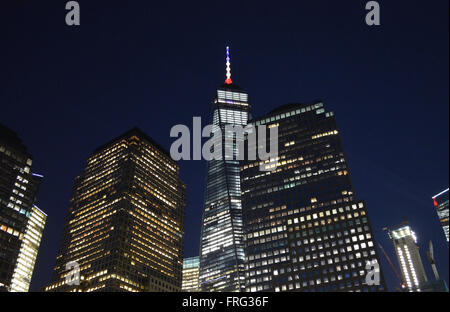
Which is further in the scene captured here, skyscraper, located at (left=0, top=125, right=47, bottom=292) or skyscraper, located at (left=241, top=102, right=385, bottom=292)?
skyscraper, located at (left=241, top=102, right=385, bottom=292)

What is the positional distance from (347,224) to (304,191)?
2679cm

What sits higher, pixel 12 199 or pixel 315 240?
pixel 12 199

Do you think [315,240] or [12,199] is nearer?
[12,199]

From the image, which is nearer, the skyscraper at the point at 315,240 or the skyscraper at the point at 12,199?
the skyscraper at the point at 12,199

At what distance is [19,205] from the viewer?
174m
